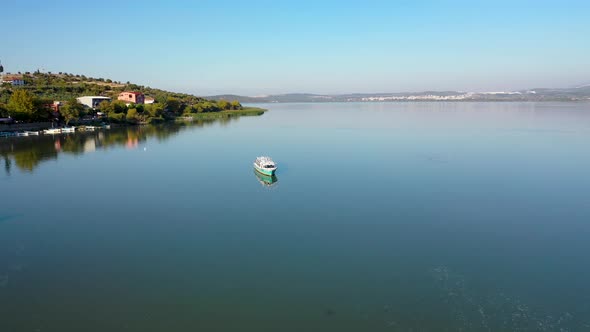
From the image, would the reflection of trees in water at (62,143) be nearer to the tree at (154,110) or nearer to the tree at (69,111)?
the tree at (69,111)

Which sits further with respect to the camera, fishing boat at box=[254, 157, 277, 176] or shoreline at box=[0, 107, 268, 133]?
shoreline at box=[0, 107, 268, 133]

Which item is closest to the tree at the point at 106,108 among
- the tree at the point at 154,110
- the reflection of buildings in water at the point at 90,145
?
the tree at the point at 154,110

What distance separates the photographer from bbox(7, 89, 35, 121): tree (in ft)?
141

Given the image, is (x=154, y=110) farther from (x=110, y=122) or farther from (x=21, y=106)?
(x=21, y=106)

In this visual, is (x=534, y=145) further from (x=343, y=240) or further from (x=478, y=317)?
(x=478, y=317)

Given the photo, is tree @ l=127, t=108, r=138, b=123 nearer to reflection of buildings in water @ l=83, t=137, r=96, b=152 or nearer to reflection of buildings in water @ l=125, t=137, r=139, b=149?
reflection of buildings in water @ l=83, t=137, r=96, b=152

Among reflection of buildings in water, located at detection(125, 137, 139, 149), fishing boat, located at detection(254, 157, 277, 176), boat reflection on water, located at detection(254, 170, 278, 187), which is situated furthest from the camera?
reflection of buildings in water, located at detection(125, 137, 139, 149)

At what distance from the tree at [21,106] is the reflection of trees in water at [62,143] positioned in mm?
5300

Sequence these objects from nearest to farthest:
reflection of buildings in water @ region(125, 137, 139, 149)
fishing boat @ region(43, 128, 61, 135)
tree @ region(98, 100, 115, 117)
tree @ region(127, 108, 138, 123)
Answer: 1. reflection of buildings in water @ region(125, 137, 139, 149)
2. fishing boat @ region(43, 128, 61, 135)
3. tree @ region(98, 100, 115, 117)
4. tree @ region(127, 108, 138, 123)

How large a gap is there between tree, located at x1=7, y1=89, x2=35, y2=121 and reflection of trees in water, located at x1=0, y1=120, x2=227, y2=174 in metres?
5.30

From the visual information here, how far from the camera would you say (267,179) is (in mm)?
21641

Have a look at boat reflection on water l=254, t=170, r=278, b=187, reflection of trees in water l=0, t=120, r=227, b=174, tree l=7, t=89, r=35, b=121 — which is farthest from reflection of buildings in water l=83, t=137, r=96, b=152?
boat reflection on water l=254, t=170, r=278, b=187

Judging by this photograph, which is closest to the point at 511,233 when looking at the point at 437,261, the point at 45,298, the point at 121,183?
the point at 437,261

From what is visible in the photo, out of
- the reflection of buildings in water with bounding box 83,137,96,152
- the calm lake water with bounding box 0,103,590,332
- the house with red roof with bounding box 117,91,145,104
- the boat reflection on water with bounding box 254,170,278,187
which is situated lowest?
the calm lake water with bounding box 0,103,590,332
